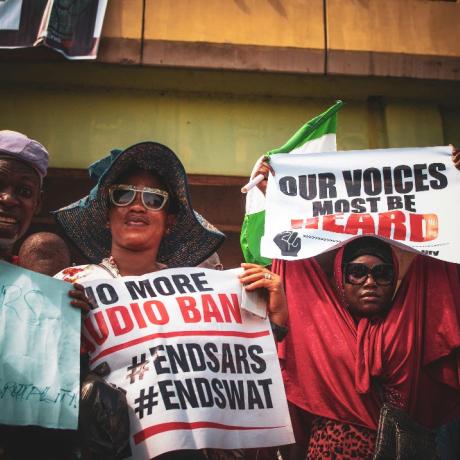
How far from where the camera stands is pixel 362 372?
2525 mm

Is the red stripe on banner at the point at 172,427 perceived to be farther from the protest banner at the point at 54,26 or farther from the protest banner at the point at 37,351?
the protest banner at the point at 54,26

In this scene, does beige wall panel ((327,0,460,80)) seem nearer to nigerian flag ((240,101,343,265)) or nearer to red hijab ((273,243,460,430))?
nigerian flag ((240,101,343,265))

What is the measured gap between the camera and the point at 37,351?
188 cm

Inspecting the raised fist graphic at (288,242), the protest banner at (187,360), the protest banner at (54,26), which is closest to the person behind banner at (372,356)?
Answer: the raised fist graphic at (288,242)

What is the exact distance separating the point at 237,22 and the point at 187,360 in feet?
14.3

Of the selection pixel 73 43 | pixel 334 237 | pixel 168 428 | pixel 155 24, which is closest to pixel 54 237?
pixel 334 237

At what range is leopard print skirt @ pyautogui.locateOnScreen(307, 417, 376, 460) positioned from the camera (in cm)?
239

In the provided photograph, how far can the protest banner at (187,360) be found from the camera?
200 centimetres

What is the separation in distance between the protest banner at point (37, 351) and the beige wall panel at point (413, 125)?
4.60 m

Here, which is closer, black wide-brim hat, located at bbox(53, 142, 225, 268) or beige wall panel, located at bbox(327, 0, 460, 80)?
black wide-brim hat, located at bbox(53, 142, 225, 268)

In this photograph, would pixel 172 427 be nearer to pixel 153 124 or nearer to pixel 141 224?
pixel 141 224

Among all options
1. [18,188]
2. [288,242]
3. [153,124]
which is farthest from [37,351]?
[153,124]

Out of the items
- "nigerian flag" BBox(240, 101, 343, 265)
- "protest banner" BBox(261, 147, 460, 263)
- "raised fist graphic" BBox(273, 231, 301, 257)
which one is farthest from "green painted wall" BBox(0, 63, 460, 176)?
"raised fist graphic" BBox(273, 231, 301, 257)

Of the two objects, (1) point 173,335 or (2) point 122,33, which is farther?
(2) point 122,33
